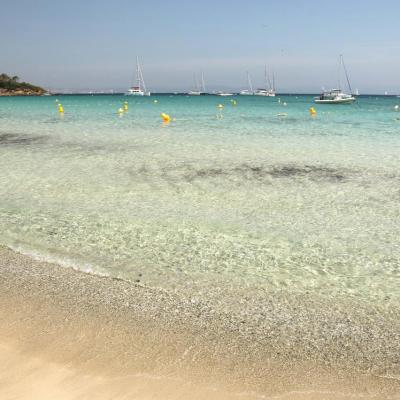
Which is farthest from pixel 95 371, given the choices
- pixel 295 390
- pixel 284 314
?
pixel 284 314

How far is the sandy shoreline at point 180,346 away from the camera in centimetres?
278

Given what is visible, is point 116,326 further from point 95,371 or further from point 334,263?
point 334,263

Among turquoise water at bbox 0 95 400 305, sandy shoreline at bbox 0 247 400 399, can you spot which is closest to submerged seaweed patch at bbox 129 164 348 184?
turquoise water at bbox 0 95 400 305

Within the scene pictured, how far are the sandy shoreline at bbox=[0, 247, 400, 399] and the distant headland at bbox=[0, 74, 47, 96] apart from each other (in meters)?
139

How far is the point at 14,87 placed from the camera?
135875 mm

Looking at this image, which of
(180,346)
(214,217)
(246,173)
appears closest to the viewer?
(180,346)

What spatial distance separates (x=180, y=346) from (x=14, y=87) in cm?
14985

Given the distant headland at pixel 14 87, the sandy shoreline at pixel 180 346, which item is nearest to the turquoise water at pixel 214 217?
the sandy shoreline at pixel 180 346

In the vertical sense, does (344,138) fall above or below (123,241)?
above

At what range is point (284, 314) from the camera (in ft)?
12.5

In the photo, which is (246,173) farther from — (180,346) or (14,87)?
(14,87)

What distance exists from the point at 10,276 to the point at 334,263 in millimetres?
3674

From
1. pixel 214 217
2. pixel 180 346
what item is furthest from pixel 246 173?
pixel 180 346

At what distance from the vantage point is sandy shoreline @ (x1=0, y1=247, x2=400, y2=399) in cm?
Answer: 278
